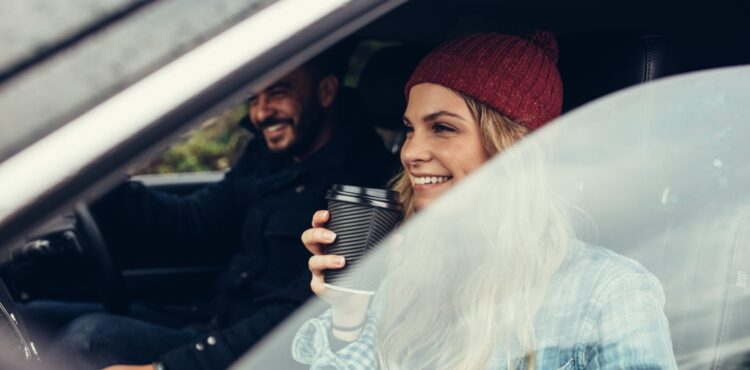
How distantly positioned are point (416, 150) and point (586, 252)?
387mm

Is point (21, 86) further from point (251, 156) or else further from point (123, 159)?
point (251, 156)

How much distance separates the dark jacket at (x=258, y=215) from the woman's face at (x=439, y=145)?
0.41 meters

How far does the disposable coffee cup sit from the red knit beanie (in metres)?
0.39

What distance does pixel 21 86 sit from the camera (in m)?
0.74

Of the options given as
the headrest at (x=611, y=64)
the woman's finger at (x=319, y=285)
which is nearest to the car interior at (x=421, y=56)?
the headrest at (x=611, y=64)

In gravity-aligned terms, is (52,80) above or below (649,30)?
above

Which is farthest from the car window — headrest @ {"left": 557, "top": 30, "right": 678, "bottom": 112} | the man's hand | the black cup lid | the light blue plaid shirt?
the man's hand

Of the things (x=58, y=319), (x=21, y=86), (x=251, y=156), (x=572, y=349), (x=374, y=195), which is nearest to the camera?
(x=21, y=86)

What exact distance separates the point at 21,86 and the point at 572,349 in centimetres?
97

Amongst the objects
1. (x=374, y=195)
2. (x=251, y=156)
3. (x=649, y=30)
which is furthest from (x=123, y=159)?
(x=251, y=156)

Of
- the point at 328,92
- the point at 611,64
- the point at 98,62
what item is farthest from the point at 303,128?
the point at 98,62

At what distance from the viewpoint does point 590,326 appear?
1.35m

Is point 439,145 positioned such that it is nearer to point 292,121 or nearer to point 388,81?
point 388,81

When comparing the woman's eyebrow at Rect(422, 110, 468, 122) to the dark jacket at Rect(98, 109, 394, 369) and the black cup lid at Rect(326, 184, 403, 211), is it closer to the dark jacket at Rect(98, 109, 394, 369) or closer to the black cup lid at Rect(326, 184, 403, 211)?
the black cup lid at Rect(326, 184, 403, 211)
